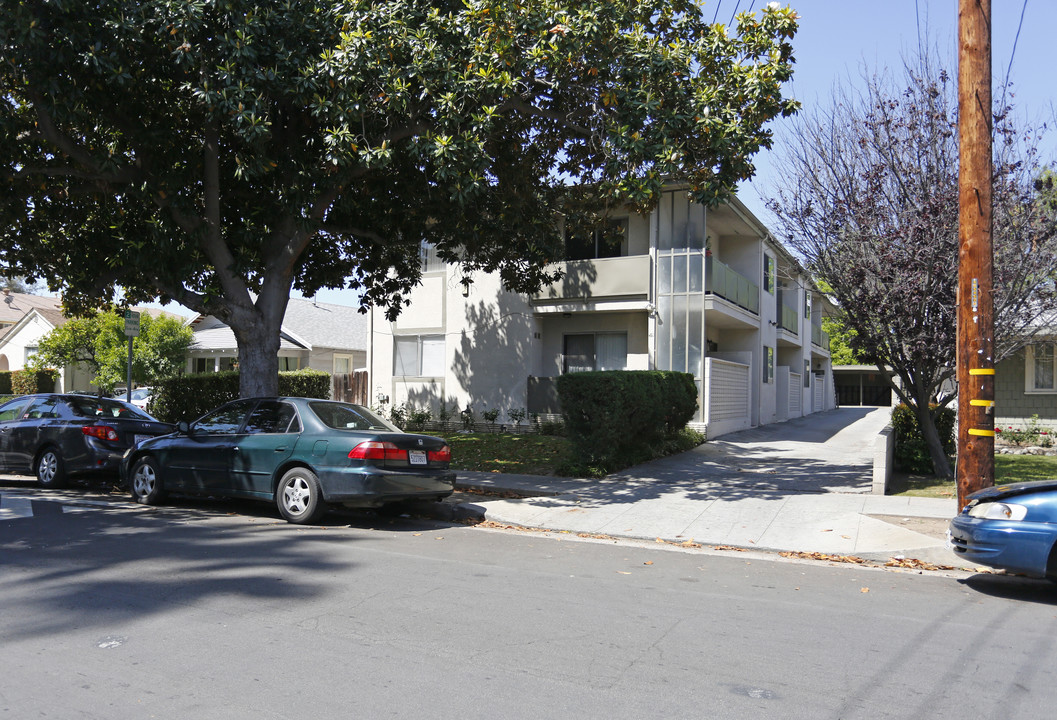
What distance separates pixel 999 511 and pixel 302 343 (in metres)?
28.6

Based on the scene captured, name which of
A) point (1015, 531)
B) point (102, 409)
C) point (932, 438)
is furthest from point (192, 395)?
point (1015, 531)

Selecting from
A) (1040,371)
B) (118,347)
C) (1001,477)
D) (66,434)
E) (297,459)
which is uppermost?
(118,347)

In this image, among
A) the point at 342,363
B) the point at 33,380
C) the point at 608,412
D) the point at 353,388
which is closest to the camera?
the point at 608,412

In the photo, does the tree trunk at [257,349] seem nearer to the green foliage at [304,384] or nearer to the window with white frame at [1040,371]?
the green foliage at [304,384]

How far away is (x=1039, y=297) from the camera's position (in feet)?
40.8

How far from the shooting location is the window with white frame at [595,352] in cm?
2103

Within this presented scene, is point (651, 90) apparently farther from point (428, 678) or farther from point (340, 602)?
point (428, 678)

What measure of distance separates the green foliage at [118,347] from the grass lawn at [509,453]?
57.7 feet

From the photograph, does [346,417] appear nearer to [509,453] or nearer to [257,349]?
[257,349]

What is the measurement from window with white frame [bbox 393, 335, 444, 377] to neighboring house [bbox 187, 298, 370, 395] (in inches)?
329

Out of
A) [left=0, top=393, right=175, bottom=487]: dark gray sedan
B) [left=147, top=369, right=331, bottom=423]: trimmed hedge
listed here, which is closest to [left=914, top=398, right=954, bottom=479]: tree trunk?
[left=0, top=393, right=175, bottom=487]: dark gray sedan

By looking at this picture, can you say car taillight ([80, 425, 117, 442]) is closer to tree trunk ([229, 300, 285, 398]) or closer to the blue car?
tree trunk ([229, 300, 285, 398])

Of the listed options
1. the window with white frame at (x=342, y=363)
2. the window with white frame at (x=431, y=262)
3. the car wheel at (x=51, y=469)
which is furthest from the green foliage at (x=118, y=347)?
the car wheel at (x=51, y=469)

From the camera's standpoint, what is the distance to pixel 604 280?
2023 centimetres
